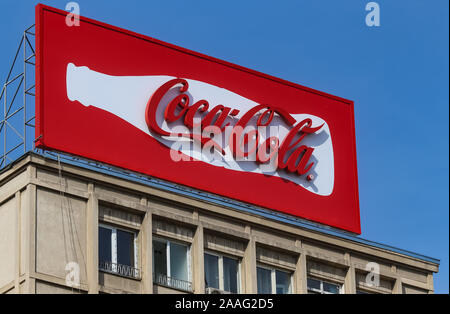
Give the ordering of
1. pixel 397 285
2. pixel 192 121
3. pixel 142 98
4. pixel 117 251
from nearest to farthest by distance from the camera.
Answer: pixel 117 251 → pixel 142 98 → pixel 192 121 → pixel 397 285

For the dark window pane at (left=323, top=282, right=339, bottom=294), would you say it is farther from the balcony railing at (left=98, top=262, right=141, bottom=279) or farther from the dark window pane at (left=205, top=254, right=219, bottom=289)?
the balcony railing at (left=98, top=262, right=141, bottom=279)

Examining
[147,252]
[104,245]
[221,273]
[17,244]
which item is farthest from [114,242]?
[221,273]

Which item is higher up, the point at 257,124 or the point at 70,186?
the point at 257,124

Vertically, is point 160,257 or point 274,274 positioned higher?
point 274,274

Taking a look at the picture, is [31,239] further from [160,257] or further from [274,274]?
[274,274]

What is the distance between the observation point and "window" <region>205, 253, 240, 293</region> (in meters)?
54.5

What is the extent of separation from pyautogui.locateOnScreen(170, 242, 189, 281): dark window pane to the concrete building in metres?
0.04

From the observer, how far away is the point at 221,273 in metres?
54.9

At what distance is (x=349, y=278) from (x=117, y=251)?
11.5 metres

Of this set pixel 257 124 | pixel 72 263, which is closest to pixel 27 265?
pixel 72 263

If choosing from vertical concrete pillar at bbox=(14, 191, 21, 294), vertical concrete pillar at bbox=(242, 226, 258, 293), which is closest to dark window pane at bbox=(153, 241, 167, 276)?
vertical concrete pillar at bbox=(242, 226, 258, 293)

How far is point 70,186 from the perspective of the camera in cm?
5153
